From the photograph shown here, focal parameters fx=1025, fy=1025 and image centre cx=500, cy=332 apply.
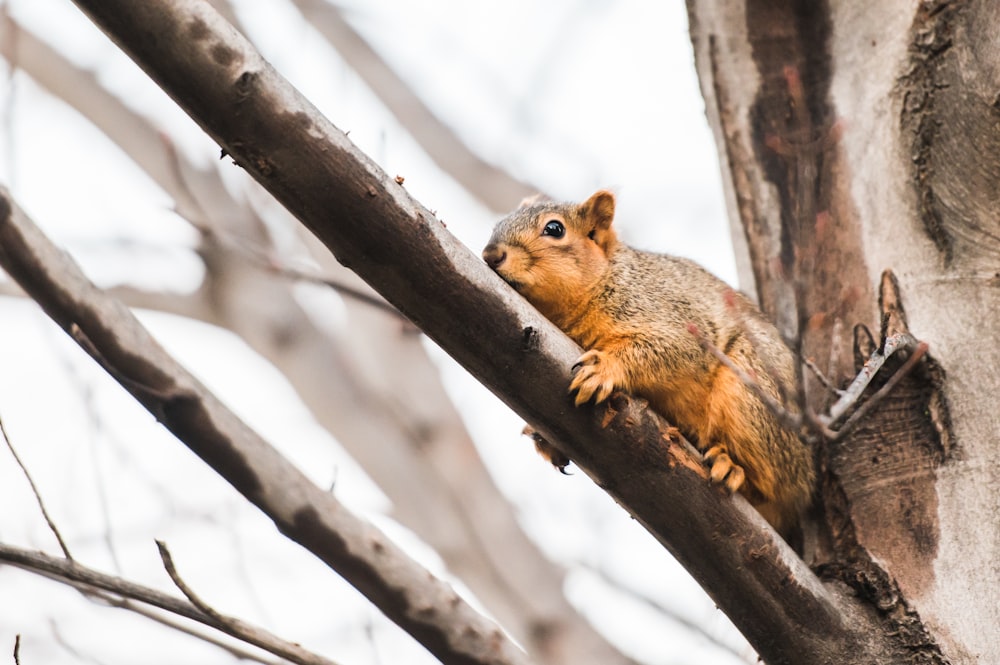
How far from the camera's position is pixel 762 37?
3195 millimetres

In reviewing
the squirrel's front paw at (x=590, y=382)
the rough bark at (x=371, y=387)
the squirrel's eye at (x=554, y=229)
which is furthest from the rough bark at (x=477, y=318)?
the rough bark at (x=371, y=387)

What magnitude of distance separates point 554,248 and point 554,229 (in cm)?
14

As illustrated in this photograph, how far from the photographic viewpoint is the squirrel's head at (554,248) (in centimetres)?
311

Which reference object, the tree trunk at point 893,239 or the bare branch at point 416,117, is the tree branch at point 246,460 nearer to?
the tree trunk at point 893,239

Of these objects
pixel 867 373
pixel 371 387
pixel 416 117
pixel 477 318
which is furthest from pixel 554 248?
pixel 416 117

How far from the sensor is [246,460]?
6.36 feet

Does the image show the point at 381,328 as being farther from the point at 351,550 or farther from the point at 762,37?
the point at 351,550

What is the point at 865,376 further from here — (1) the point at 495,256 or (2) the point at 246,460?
(2) the point at 246,460

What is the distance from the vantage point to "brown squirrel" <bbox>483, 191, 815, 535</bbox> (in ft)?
9.48

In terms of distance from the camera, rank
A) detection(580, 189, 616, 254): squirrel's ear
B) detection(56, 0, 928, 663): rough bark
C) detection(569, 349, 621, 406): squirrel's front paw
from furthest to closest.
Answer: detection(580, 189, 616, 254): squirrel's ear
detection(569, 349, 621, 406): squirrel's front paw
detection(56, 0, 928, 663): rough bark

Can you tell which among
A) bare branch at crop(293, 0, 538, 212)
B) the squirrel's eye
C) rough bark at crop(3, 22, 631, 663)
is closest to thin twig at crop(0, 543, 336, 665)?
the squirrel's eye

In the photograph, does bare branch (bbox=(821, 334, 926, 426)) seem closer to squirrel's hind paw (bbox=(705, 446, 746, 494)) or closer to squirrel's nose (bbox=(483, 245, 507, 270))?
squirrel's hind paw (bbox=(705, 446, 746, 494))

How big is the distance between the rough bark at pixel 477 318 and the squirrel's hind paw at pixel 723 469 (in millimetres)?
124

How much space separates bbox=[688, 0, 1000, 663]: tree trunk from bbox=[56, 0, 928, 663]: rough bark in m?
0.22
